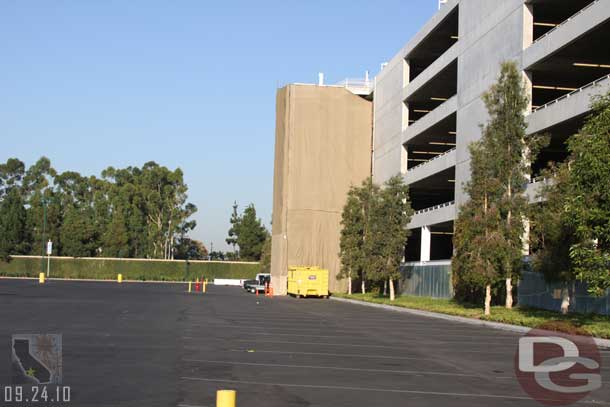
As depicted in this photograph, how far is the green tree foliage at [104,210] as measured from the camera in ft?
385

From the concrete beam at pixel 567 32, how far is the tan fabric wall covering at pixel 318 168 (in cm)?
3510

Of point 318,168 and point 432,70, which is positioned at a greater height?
point 432,70

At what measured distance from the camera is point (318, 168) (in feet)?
249

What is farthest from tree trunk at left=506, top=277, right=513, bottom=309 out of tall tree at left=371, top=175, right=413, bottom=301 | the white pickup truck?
the white pickup truck

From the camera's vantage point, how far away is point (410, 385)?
14.0 m

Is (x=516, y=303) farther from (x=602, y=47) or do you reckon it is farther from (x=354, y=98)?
(x=354, y=98)

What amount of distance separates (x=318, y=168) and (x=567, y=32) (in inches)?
1593

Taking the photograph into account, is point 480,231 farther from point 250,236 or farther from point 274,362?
point 250,236

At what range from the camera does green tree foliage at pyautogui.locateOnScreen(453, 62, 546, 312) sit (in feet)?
120

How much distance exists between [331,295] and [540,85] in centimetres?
2751

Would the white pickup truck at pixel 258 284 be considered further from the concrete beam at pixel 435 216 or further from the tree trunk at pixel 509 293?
the tree trunk at pixel 509 293

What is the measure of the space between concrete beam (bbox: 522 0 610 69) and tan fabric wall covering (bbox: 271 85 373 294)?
3510 cm

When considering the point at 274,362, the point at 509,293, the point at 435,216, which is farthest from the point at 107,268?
the point at 274,362

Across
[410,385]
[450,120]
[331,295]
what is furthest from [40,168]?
[410,385]
